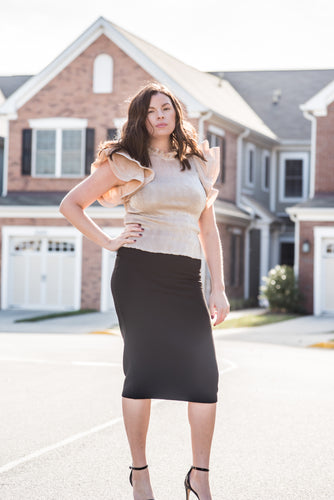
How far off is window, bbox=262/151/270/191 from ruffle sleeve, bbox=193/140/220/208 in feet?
97.7

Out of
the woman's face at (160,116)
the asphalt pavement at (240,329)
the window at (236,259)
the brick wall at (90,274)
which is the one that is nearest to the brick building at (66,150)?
the brick wall at (90,274)

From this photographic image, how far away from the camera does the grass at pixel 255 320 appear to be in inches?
904

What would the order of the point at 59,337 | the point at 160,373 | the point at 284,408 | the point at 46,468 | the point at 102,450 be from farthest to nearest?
the point at 59,337 < the point at 284,408 < the point at 102,450 < the point at 46,468 < the point at 160,373

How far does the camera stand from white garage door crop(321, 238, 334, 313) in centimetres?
2752

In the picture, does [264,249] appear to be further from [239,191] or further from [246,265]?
[239,191]

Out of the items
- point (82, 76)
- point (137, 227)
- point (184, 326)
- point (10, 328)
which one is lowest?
point (10, 328)

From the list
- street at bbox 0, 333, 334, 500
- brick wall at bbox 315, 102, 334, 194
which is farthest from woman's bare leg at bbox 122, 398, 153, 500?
brick wall at bbox 315, 102, 334, 194

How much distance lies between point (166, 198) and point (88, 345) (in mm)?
11836

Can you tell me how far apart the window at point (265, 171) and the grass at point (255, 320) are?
29.1ft

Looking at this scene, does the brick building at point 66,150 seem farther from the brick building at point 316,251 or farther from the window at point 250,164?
the window at point 250,164

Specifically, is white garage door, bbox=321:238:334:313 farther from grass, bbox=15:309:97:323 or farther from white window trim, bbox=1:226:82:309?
white window trim, bbox=1:226:82:309

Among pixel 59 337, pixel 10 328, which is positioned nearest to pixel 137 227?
pixel 59 337

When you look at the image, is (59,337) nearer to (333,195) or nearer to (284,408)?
(284,408)

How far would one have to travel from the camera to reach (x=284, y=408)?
890cm
